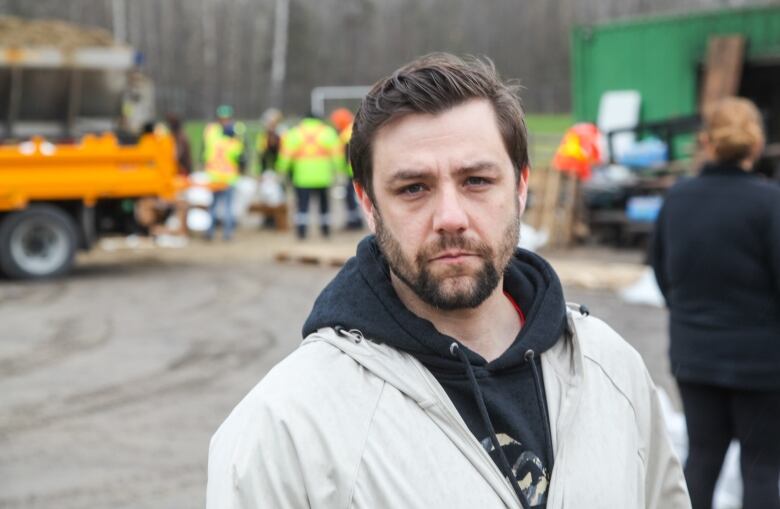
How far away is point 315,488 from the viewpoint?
2.02m

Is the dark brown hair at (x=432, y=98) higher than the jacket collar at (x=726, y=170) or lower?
higher

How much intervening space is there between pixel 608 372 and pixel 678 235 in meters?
2.35

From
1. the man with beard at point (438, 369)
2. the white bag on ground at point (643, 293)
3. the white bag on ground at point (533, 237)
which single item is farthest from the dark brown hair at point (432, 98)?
the white bag on ground at point (533, 237)

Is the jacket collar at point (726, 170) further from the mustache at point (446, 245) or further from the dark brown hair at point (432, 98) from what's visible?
the mustache at point (446, 245)

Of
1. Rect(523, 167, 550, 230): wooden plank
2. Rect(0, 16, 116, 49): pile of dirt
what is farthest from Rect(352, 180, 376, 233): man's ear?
Rect(523, 167, 550, 230): wooden plank

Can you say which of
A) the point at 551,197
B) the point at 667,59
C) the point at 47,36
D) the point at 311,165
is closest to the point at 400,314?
the point at 551,197

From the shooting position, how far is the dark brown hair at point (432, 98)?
2.22 meters

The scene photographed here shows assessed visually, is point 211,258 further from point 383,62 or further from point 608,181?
point 383,62

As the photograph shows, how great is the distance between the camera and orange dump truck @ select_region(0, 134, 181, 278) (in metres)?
14.0

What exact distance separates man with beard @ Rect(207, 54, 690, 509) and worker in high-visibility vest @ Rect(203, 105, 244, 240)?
16.6 m

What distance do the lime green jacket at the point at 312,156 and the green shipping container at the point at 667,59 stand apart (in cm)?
469

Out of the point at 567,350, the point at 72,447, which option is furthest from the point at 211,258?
the point at 567,350

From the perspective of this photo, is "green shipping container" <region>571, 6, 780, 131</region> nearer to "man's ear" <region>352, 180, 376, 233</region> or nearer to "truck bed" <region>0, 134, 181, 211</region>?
"truck bed" <region>0, 134, 181, 211</region>

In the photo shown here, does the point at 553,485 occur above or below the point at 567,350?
below
